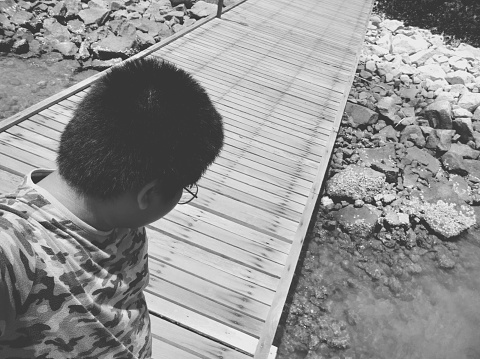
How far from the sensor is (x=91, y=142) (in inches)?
45.5

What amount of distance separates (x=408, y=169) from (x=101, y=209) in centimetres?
704

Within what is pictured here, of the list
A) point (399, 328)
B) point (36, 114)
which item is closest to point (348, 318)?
point (399, 328)

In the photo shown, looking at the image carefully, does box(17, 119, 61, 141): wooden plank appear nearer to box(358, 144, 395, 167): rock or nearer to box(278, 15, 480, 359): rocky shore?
box(278, 15, 480, 359): rocky shore

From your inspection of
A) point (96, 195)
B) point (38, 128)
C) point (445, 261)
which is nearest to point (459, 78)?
point (445, 261)

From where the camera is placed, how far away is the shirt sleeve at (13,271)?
38.3 inches

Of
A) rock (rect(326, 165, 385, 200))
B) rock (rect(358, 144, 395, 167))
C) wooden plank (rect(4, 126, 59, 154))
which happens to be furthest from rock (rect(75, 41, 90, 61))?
rock (rect(358, 144, 395, 167))

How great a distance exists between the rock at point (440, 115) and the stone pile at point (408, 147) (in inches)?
0.7

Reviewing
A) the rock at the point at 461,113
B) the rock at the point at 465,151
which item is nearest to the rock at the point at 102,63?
the rock at the point at 465,151

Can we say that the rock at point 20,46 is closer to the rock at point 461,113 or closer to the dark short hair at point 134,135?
the dark short hair at point 134,135

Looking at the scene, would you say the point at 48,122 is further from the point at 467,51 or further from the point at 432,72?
the point at 467,51

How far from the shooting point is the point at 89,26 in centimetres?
868

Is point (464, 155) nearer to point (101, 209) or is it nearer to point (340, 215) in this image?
point (340, 215)

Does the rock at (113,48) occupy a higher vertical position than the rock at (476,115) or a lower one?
higher

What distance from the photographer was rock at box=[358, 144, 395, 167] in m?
7.50
